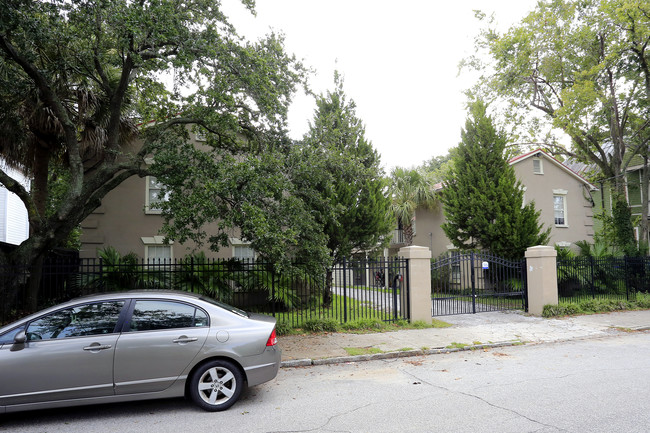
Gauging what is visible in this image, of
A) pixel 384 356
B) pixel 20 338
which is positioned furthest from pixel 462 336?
pixel 20 338

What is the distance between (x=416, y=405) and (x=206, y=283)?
796 cm

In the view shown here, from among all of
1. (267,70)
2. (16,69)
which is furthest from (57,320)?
(16,69)

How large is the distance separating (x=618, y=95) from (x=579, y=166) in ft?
52.4

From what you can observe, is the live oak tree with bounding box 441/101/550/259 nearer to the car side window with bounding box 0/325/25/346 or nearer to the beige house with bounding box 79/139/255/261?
the beige house with bounding box 79/139/255/261

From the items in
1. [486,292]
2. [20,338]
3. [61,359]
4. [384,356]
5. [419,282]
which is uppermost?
[419,282]

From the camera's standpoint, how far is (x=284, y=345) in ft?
30.2

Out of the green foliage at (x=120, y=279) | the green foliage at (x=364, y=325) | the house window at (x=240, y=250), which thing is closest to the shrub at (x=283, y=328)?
the green foliage at (x=364, y=325)

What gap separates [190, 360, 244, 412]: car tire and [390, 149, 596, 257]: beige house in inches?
750

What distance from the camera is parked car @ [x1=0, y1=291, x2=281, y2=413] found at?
4801mm

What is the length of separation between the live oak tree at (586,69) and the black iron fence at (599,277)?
3730mm

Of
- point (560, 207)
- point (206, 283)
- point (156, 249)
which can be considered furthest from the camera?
point (560, 207)

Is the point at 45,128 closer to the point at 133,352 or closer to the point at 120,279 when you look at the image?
the point at 120,279

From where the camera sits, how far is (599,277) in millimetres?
15914

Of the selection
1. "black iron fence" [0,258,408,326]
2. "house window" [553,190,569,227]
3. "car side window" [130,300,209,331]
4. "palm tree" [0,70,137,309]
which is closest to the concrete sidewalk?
"black iron fence" [0,258,408,326]
